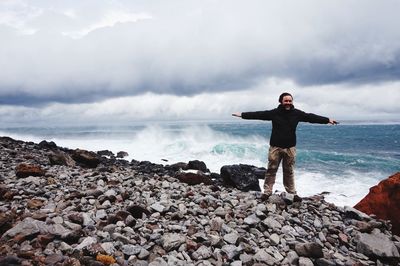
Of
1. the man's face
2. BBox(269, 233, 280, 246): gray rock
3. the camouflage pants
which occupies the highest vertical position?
the man's face

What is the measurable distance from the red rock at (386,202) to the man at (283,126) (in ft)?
5.89

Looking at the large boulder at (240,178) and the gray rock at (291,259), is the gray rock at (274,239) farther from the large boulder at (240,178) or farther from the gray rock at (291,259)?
the large boulder at (240,178)

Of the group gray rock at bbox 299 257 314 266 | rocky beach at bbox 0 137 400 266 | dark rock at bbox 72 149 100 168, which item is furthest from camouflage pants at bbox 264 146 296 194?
dark rock at bbox 72 149 100 168

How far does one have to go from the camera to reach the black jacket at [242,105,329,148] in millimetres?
6707

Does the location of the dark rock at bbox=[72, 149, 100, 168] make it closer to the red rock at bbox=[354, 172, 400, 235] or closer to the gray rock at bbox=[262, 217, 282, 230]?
the gray rock at bbox=[262, 217, 282, 230]

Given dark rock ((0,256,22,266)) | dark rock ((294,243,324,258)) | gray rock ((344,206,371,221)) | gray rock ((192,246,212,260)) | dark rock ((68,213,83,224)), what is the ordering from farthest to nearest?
gray rock ((344,206,371,221)) < dark rock ((68,213,83,224)) < dark rock ((294,243,324,258)) < gray rock ((192,246,212,260)) < dark rock ((0,256,22,266))

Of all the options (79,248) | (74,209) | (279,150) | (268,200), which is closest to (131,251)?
(79,248)

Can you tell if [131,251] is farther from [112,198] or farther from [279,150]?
[279,150]

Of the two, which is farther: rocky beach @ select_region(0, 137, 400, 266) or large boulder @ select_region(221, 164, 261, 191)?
large boulder @ select_region(221, 164, 261, 191)

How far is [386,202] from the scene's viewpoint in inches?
267

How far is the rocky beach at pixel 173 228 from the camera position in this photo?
4238mm

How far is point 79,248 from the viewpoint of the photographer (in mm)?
4184

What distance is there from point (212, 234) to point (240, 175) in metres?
5.03

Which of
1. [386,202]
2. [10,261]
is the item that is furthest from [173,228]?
[386,202]
